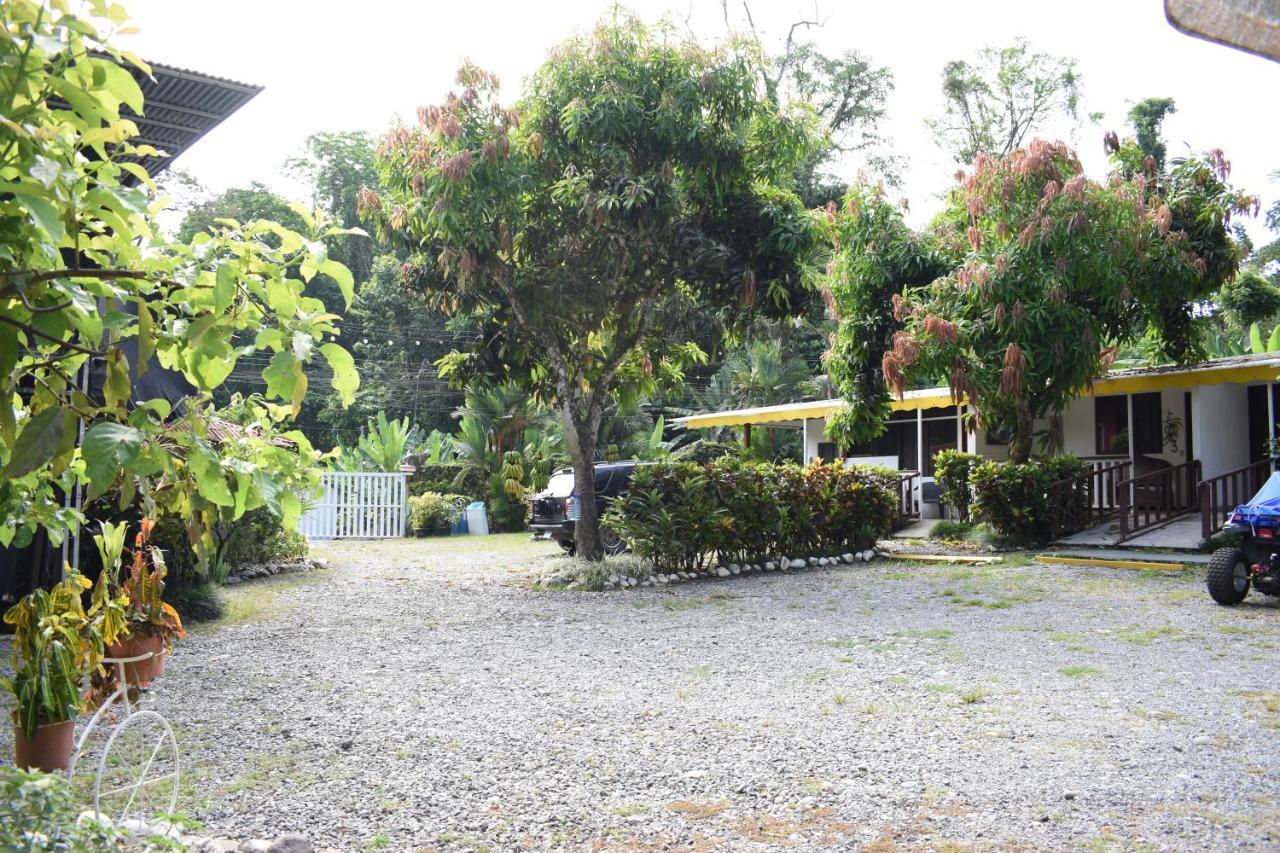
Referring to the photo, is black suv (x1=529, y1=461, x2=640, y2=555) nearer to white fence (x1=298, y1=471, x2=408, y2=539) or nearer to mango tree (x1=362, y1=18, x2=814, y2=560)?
mango tree (x1=362, y1=18, x2=814, y2=560)

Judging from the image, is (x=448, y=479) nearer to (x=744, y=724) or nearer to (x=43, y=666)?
(x=744, y=724)

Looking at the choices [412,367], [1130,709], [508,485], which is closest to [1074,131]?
[508,485]

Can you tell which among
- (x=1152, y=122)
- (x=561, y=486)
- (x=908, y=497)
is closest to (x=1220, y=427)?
(x=908, y=497)

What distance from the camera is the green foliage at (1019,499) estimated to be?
14930 millimetres

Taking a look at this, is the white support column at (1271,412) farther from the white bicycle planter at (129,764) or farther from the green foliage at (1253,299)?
the white bicycle planter at (129,764)

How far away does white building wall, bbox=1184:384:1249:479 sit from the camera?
15.6m

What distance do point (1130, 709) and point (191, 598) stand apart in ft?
25.7

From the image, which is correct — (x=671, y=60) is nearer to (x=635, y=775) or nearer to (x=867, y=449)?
(x=635, y=775)

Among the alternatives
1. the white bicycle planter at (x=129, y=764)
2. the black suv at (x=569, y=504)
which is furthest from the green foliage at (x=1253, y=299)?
the white bicycle planter at (x=129, y=764)

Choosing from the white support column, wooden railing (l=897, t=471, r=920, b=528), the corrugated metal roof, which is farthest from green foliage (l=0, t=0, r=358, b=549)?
wooden railing (l=897, t=471, r=920, b=528)

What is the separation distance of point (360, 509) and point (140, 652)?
15.4m

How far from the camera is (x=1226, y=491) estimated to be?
47.5 feet

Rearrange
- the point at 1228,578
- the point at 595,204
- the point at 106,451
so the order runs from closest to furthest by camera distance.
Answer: the point at 106,451 < the point at 1228,578 < the point at 595,204

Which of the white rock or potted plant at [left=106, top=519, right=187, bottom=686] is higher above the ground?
potted plant at [left=106, top=519, right=187, bottom=686]
